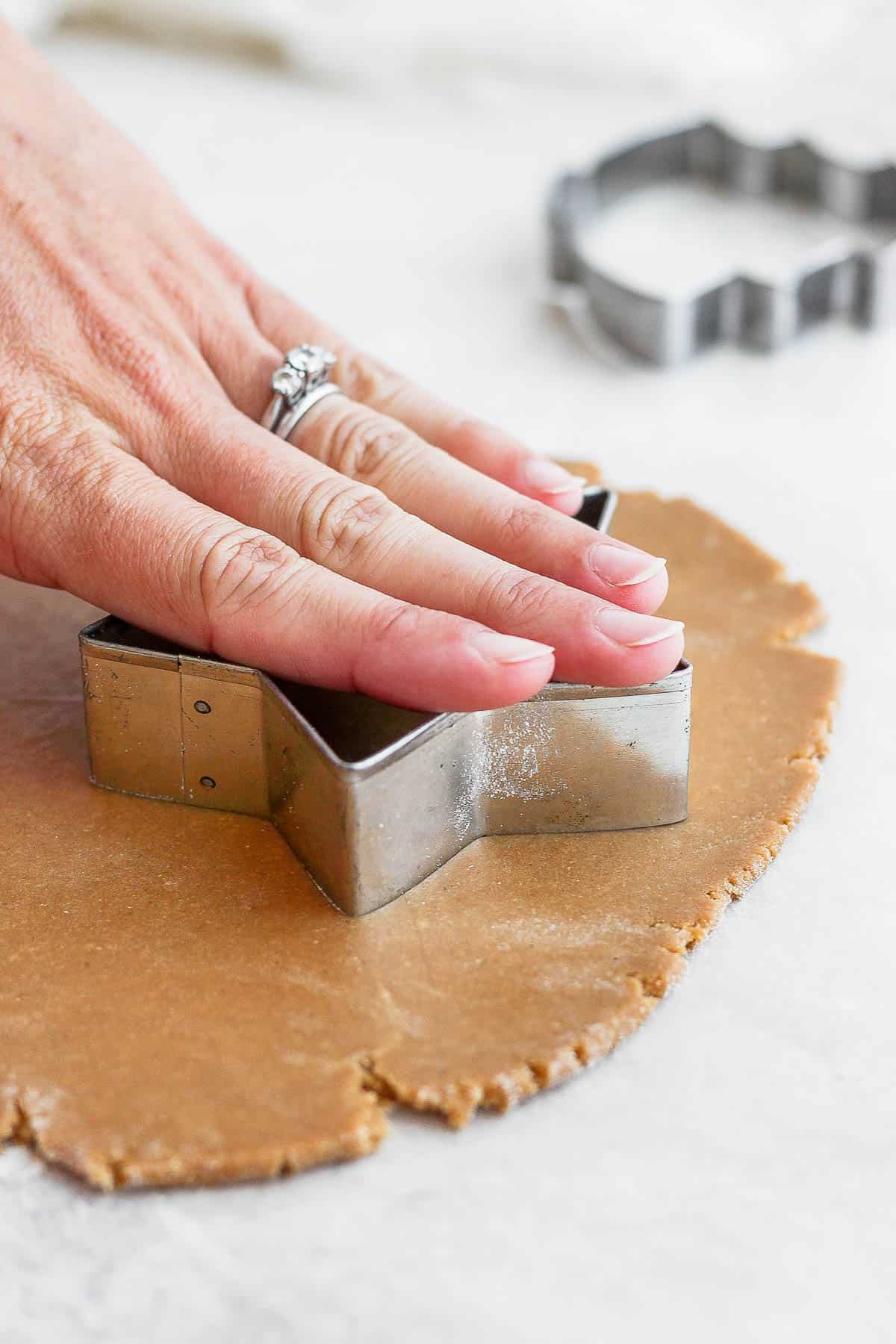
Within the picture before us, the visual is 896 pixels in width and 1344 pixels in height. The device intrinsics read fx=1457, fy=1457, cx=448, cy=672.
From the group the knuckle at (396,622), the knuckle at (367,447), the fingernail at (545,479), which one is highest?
the knuckle at (367,447)

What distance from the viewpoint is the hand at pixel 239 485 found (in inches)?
47.1

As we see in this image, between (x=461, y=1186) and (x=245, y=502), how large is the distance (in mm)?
662

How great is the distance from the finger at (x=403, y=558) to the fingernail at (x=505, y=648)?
0.19ft

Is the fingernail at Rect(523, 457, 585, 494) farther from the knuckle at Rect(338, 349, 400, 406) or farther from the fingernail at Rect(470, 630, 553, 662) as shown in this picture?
the fingernail at Rect(470, 630, 553, 662)

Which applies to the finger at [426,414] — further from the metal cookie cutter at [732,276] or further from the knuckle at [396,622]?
the metal cookie cutter at [732,276]

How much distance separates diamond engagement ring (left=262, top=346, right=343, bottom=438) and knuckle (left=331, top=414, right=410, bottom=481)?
0.19 ft

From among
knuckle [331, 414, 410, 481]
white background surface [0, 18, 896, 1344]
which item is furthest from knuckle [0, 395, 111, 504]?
white background surface [0, 18, 896, 1344]

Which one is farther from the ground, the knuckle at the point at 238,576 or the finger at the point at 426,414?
the finger at the point at 426,414

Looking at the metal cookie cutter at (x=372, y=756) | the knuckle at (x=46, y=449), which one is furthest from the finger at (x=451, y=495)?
the knuckle at (x=46, y=449)

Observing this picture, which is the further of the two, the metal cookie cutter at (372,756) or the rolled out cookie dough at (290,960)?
the metal cookie cutter at (372,756)

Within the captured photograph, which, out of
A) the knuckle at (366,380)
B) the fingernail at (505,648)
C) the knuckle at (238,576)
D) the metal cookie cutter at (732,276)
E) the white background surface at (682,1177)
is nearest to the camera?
the white background surface at (682,1177)

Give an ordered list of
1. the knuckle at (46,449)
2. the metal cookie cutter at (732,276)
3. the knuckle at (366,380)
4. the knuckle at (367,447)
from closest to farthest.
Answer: the knuckle at (46,449), the knuckle at (367,447), the knuckle at (366,380), the metal cookie cutter at (732,276)

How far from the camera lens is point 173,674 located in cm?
126

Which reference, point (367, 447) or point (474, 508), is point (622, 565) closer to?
point (474, 508)
